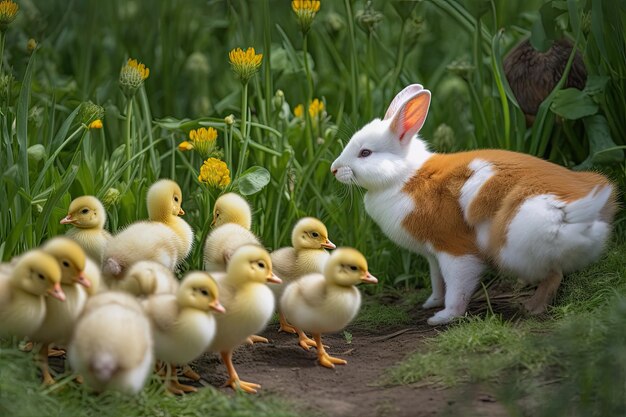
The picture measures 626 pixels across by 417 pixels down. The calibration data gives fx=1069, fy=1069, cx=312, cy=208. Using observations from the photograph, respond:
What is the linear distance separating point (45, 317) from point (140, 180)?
5.60 feet

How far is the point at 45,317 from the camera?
4.09 meters

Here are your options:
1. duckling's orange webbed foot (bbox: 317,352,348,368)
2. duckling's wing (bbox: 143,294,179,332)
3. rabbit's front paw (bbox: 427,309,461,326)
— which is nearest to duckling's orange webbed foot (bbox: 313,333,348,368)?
duckling's orange webbed foot (bbox: 317,352,348,368)

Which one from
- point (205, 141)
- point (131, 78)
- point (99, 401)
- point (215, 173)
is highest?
point (131, 78)

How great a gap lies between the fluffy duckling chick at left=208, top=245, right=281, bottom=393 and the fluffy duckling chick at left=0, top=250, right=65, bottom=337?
2.16 ft

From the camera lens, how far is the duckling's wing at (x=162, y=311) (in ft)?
13.3

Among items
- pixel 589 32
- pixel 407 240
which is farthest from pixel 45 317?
pixel 589 32

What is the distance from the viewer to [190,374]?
4.51 meters

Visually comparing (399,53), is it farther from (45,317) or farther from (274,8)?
(45,317)

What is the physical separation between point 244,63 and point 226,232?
42.7 inches

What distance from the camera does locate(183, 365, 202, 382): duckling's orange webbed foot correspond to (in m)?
4.50

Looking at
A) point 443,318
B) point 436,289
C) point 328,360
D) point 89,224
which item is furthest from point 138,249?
point 436,289

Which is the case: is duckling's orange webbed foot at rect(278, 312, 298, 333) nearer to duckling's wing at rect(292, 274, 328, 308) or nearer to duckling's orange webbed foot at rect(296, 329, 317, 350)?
duckling's orange webbed foot at rect(296, 329, 317, 350)

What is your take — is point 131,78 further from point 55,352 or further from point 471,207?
point 471,207

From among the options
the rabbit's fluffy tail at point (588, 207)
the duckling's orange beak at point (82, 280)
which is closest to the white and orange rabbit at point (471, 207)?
the rabbit's fluffy tail at point (588, 207)
